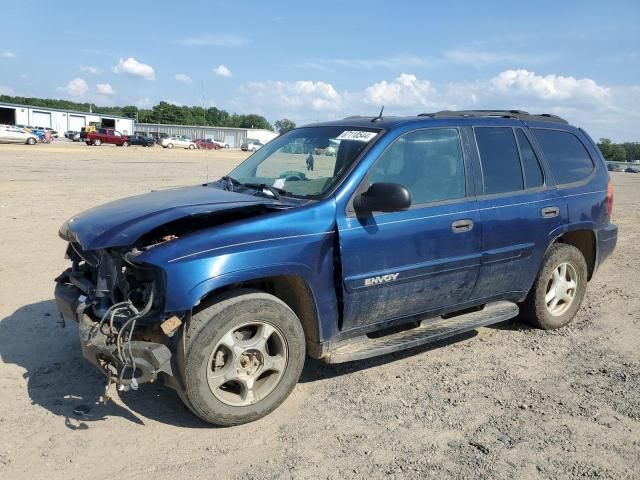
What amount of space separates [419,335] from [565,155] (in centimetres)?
246

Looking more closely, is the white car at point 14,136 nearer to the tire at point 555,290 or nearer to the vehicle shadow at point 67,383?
the vehicle shadow at point 67,383

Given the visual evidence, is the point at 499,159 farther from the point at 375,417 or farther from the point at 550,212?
the point at 375,417

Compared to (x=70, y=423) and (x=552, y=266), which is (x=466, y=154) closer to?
(x=552, y=266)

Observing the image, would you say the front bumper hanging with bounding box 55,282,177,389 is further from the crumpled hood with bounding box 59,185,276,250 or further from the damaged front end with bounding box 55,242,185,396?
the crumpled hood with bounding box 59,185,276,250

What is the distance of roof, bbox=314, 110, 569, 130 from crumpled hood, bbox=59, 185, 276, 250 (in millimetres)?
1096

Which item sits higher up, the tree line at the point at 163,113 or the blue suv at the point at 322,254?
the tree line at the point at 163,113

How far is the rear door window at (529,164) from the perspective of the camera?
4.93 m

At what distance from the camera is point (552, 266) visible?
5.18 m

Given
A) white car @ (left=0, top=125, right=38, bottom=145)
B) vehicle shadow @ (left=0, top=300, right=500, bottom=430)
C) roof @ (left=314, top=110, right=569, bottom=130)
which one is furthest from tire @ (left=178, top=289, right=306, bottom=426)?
white car @ (left=0, top=125, right=38, bottom=145)

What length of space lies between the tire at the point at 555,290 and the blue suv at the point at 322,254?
0.07ft

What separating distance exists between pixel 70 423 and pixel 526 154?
13.6ft

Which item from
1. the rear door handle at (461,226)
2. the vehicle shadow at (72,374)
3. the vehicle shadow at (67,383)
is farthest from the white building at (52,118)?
the rear door handle at (461,226)

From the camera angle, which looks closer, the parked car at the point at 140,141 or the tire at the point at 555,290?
the tire at the point at 555,290

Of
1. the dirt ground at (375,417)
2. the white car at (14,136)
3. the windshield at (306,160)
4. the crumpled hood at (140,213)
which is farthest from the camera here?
the white car at (14,136)
